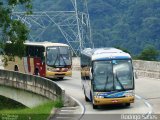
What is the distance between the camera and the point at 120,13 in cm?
13212

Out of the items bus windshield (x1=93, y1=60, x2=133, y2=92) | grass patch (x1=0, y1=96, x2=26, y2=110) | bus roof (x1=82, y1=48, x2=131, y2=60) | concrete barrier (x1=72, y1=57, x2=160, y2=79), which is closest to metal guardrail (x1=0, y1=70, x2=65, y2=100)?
bus roof (x1=82, y1=48, x2=131, y2=60)

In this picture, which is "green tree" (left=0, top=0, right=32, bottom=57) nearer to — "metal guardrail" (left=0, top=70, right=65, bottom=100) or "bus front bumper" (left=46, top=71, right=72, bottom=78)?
"metal guardrail" (left=0, top=70, right=65, bottom=100)

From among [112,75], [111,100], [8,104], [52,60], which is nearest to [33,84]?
[52,60]

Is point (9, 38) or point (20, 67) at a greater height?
point (9, 38)

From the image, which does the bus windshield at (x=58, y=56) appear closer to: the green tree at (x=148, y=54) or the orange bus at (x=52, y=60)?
the orange bus at (x=52, y=60)

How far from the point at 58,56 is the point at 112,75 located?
18.2 m

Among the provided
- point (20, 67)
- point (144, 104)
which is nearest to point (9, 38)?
point (144, 104)

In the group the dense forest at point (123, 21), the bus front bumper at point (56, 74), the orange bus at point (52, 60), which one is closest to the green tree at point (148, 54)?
the orange bus at point (52, 60)

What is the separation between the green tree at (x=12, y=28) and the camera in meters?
22.6

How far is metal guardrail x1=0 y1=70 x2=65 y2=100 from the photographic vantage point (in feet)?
92.9

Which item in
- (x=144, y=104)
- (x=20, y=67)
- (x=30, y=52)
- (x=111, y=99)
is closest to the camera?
(x=111, y=99)

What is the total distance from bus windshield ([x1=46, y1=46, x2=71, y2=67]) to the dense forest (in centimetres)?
6557

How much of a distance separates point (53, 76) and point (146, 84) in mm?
9177

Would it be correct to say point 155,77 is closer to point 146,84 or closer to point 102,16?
point 146,84
